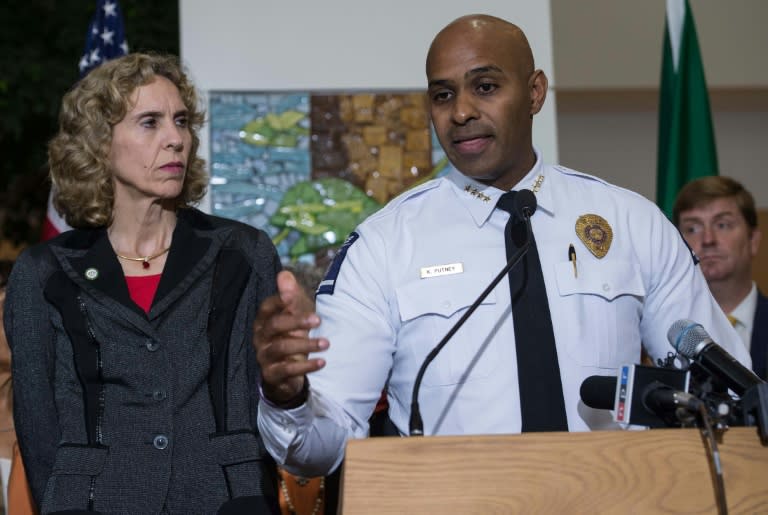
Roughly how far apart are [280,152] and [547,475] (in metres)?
3.35

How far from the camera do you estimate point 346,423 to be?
2369 mm

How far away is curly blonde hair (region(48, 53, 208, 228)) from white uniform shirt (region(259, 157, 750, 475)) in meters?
0.92

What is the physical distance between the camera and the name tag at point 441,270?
260 centimetres

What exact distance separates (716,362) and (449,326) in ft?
2.46

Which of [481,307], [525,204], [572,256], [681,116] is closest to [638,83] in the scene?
[681,116]

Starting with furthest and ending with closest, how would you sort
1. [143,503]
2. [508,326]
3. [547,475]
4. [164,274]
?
[164,274] → [143,503] → [508,326] → [547,475]

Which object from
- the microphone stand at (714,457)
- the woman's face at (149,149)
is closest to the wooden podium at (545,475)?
the microphone stand at (714,457)

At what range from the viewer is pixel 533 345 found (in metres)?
2.50

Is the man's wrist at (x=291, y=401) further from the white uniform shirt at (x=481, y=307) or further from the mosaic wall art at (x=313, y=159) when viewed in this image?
the mosaic wall art at (x=313, y=159)

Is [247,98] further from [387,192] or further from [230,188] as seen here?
[387,192]

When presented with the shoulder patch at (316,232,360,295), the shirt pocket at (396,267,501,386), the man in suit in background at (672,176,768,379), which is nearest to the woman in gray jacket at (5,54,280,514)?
the shoulder patch at (316,232,360,295)

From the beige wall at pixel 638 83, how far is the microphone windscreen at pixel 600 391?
263 inches

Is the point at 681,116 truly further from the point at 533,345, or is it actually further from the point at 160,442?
the point at 160,442

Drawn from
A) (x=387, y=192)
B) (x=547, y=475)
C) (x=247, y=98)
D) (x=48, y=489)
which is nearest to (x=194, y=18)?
(x=247, y=98)
